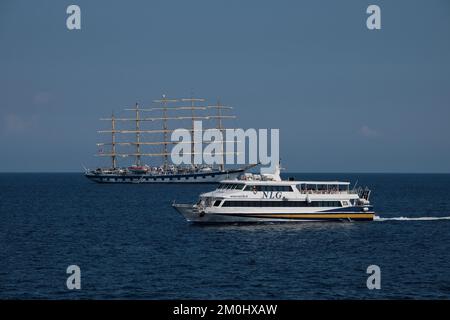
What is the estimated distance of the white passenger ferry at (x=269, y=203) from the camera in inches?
2472

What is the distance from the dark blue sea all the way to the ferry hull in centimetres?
64

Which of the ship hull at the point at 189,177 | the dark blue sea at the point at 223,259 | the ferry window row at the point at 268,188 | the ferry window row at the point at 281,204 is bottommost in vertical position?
the ship hull at the point at 189,177

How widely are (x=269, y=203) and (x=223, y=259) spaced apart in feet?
54.2

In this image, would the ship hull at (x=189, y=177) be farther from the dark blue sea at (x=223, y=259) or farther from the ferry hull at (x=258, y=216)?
the ferry hull at (x=258, y=216)

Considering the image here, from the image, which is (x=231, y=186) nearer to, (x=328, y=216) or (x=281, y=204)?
(x=281, y=204)

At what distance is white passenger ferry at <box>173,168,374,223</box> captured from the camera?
6278cm

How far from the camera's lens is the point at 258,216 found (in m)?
63.4

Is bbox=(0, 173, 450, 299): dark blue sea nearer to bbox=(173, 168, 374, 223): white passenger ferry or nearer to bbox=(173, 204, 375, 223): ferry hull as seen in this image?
bbox=(173, 204, 375, 223): ferry hull

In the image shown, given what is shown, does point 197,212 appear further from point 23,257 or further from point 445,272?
point 445,272

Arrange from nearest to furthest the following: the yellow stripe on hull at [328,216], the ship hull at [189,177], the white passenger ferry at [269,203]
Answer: the white passenger ferry at [269,203]
the yellow stripe on hull at [328,216]
the ship hull at [189,177]

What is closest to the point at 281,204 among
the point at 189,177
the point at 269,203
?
the point at 269,203

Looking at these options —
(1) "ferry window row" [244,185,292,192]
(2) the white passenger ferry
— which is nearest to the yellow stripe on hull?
(2) the white passenger ferry

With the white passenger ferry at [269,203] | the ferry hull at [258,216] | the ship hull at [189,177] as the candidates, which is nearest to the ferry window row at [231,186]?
the white passenger ferry at [269,203]

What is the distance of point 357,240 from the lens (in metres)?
57.2
